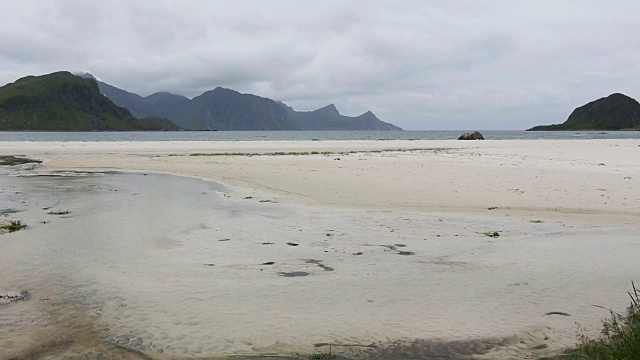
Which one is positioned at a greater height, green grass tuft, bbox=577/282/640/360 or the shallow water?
green grass tuft, bbox=577/282/640/360

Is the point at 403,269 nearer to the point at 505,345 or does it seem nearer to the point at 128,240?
the point at 505,345

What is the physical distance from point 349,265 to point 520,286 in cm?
328

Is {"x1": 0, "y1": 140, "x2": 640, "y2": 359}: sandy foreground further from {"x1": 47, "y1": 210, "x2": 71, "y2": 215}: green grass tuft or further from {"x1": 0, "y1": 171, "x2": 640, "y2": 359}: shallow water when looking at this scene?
{"x1": 47, "y1": 210, "x2": 71, "y2": 215}: green grass tuft

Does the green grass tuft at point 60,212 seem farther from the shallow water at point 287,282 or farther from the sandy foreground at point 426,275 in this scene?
the sandy foreground at point 426,275

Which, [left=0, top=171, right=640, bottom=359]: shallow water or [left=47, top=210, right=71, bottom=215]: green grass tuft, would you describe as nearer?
[left=0, top=171, right=640, bottom=359]: shallow water

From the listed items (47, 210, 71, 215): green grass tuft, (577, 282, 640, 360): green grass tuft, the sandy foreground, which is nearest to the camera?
(577, 282, 640, 360): green grass tuft

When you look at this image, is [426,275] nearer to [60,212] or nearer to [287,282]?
[287,282]

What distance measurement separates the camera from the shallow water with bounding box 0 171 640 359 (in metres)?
6.24

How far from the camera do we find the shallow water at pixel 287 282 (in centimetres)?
624

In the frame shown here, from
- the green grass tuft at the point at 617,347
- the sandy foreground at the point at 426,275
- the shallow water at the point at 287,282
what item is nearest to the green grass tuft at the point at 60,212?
the shallow water at the point at 287,282

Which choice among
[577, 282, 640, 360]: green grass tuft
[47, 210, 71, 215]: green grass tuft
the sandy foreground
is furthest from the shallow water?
[577, 282, 640, 360]: green grass tuft

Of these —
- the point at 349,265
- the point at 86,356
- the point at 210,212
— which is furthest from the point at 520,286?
the point at 210,212

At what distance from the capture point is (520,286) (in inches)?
330

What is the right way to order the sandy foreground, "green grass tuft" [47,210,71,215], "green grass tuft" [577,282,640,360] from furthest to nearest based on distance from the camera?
"green grass tuft" [47,210,71,215] → the sandy foreground → "green grass tuft" [577,282,640,360]
